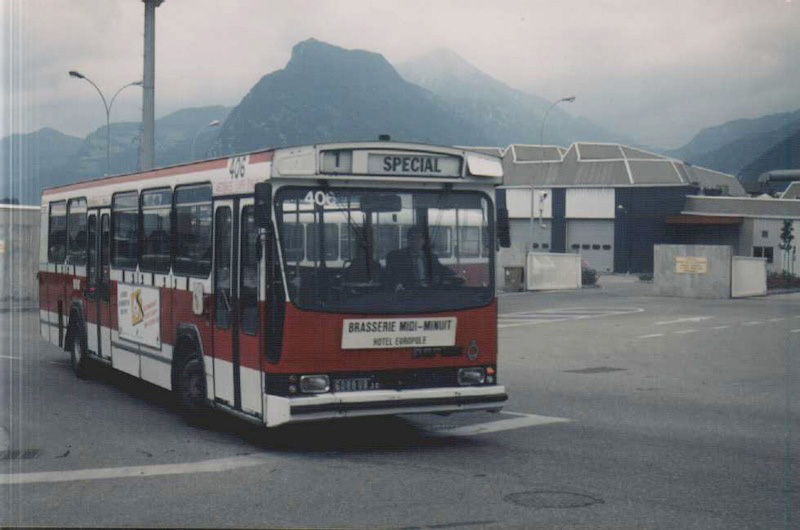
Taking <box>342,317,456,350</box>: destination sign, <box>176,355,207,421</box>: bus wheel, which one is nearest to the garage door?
<box>176,355,207,421</box>: bus wheel

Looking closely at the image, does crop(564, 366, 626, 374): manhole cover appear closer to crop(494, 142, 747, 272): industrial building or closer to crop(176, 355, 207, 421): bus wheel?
crop(176, 355, 207, 421): bus wheel

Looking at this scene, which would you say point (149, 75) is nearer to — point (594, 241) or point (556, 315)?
point (556, 315)

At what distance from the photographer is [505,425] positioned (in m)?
12.0

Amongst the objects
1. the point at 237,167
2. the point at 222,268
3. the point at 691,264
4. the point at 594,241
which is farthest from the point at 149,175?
the point at 594,241

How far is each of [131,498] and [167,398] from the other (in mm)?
6365

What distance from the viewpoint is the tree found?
82688mm

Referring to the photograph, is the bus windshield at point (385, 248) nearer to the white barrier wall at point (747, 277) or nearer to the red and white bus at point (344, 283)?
the red and white bus at point (344, 283)

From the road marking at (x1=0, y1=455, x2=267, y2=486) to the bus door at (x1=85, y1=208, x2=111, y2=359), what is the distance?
5927 millimetres

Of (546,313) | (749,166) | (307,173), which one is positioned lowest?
(546,313)

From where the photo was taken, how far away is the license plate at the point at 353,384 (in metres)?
9.88

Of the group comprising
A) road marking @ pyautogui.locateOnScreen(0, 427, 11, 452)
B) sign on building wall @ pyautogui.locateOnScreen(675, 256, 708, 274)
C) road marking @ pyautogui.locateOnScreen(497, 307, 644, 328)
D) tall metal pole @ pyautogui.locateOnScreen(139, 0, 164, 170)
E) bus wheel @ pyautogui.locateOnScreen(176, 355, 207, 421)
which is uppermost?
tall metal pole @ pyautogui.locateOnScreen(139, 0, 164, 170)

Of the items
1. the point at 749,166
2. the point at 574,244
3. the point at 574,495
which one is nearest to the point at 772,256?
the point at 574,244

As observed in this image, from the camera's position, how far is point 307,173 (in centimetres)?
991

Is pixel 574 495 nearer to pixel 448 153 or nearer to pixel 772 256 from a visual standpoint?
pixel 448 153
